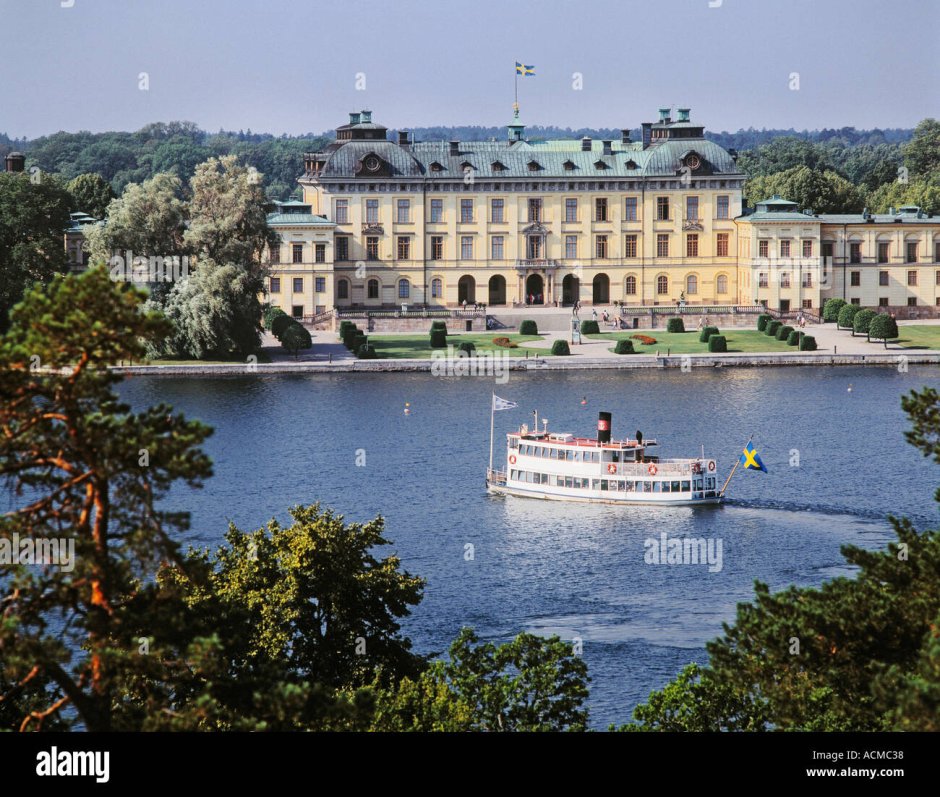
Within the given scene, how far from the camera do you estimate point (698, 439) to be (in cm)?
7706

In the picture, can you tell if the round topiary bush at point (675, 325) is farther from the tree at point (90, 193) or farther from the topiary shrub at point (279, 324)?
the tree at point (90, 193)

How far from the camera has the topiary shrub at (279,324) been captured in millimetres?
111812

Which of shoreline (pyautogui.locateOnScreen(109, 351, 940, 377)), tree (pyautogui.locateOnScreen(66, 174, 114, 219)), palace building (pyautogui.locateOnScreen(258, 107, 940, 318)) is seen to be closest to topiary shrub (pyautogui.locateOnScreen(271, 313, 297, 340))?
shoreline (pyautogui.locateOnScreen(109, 351, 940, 377))

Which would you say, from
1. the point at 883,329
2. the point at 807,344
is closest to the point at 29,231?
the point at 807,344

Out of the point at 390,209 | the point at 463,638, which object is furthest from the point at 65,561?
the point at 390,209

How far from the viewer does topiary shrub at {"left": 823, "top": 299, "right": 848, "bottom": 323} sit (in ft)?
403

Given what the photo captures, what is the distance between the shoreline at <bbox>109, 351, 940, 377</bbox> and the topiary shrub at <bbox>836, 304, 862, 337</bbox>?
969 cm

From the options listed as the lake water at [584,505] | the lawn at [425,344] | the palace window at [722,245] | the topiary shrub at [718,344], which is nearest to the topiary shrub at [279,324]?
the lawn at [425,344]

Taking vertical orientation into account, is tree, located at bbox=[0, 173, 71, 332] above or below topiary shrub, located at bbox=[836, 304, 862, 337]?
above

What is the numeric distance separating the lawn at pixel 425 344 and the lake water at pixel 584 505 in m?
6.72

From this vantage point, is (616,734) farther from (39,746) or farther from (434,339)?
(434,339)

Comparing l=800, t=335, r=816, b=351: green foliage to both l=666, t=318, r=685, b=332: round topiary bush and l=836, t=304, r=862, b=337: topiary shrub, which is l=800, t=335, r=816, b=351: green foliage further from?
l=666, t=318, r=685, b=332: round topiary bush

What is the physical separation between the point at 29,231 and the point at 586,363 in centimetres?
3578

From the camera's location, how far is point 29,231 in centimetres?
11281
